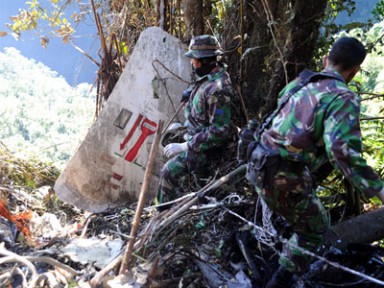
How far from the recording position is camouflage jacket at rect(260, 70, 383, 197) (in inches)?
74.0

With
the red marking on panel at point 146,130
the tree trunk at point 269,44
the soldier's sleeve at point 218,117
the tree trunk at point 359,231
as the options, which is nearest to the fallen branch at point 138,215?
the soldier's sleeve at point 218,117

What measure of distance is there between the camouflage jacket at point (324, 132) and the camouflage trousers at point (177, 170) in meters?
1.14

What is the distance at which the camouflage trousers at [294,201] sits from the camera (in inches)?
87.6

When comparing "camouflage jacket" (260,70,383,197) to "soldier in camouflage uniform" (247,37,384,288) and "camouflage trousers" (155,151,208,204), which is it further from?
"camouflage trousers" (155,151,208,204)

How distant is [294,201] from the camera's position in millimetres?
2285

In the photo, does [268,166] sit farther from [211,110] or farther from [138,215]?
[211,110]

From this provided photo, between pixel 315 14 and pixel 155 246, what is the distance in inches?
85.6

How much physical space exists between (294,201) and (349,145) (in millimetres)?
547

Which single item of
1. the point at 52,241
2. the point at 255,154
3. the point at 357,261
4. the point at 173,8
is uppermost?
the point at 173,8

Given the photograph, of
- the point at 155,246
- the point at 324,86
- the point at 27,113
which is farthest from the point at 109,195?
the point at 27,113

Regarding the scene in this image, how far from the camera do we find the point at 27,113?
494 inches

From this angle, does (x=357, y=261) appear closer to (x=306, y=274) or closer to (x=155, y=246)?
(x=306, y=274)

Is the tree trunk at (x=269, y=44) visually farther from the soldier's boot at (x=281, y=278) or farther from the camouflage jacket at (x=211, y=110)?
the soldier's boot at (x=281, y=278)

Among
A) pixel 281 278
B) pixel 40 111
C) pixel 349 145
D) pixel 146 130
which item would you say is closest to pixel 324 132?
pixel 349 145
